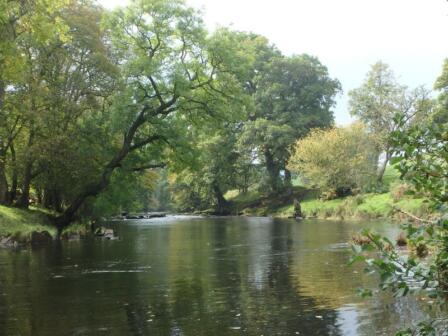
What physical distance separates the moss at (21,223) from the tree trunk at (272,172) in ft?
142

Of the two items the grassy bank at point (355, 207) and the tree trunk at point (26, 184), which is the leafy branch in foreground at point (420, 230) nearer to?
the tree trunk at point (26, 184)

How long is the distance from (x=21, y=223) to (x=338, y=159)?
127 feet

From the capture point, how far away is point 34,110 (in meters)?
33.2

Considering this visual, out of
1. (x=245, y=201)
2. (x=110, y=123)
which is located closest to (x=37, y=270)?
(x=110, y=123)

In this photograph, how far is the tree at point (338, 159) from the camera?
5972cm

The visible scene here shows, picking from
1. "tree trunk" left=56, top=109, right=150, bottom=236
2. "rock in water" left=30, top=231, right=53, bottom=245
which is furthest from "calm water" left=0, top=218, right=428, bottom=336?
"tree trunk" left=56, top=109, right=150, bottom=236

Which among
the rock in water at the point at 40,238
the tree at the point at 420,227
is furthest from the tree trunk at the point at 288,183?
the tree at the point at 420,227

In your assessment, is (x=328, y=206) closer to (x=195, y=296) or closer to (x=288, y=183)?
(x=288, y=183)

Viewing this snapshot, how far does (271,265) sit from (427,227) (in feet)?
50.2

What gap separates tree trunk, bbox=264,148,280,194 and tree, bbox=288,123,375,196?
1085 cm

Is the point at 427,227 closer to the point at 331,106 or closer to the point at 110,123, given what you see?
the point at 110,123

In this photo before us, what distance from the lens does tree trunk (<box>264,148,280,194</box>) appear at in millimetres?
74125

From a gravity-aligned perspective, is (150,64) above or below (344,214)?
above

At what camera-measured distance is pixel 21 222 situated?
31.6 meters
